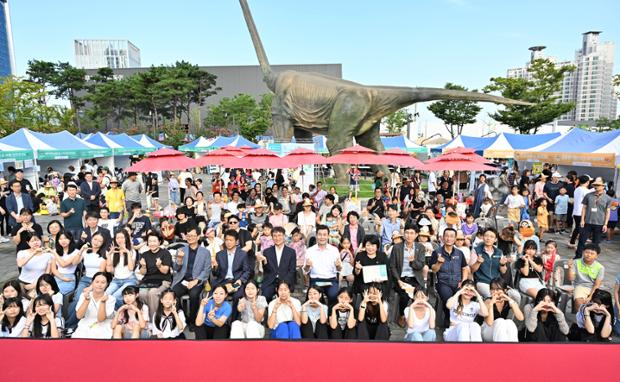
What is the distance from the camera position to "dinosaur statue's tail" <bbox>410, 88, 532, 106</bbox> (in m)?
12.2

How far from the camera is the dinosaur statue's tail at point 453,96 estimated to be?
12.2m

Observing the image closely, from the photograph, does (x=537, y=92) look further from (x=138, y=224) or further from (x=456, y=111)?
(x=138, y=224)

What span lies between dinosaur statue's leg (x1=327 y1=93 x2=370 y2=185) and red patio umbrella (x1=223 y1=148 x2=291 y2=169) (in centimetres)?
534

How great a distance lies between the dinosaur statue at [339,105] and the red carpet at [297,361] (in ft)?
36.5

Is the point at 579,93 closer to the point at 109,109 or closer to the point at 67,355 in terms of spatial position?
the point at 109,109

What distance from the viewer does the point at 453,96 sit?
12.5 meters

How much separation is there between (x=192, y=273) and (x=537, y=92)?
94.4 ft

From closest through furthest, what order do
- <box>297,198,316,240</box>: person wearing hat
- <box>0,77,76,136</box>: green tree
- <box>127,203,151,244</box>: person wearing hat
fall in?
<box>127,203,151,244</box>: person wearing hat → <box>297,198,316,240</box>: person wearing hat → <box>0,77,76,136</box>: green tree

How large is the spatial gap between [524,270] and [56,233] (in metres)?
6.01

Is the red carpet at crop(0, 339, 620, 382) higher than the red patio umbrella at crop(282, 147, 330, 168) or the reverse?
the reverse

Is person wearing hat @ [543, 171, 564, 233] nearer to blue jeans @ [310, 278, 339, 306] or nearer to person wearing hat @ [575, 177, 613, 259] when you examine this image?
person wearing hat @ [575, 177, 613, 259]

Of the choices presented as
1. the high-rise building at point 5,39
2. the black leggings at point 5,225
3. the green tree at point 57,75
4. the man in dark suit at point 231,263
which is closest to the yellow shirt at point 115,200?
the black leggings at point 5,225

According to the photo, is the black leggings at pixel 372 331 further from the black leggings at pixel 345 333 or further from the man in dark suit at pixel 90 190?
the man in dark suit at pixel 90 190

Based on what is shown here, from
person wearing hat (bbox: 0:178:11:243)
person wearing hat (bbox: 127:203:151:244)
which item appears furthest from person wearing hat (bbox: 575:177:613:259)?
person wearing hat (bbox: 0:178:11:243)
